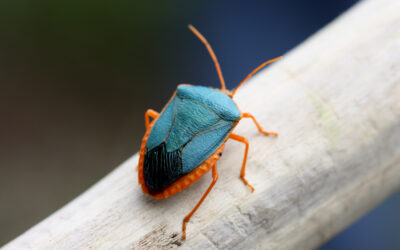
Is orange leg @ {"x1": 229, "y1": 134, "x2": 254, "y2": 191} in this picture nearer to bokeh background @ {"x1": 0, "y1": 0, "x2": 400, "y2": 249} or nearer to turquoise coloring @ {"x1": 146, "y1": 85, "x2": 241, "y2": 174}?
turquoise coloring @ {"x1": 146, "y1": 85, "x2": 241, "y2": 174}

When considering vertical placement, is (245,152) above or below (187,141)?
below

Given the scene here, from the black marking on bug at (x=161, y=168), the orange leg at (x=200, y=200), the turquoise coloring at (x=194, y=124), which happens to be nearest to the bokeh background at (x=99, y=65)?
the turquoise coloring at (x=194, y=124)

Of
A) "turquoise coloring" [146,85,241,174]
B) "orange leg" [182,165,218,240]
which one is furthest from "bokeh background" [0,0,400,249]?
"orange leg" [182,165,218,240]

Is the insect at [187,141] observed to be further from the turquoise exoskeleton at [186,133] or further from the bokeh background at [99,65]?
the bokeh background at [99,65]

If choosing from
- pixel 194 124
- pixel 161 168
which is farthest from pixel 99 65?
pixel 161 168

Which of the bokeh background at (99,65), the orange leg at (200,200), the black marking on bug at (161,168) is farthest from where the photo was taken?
the bokeh background at (99,65)

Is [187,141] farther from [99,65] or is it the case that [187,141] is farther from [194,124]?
[99,65]
